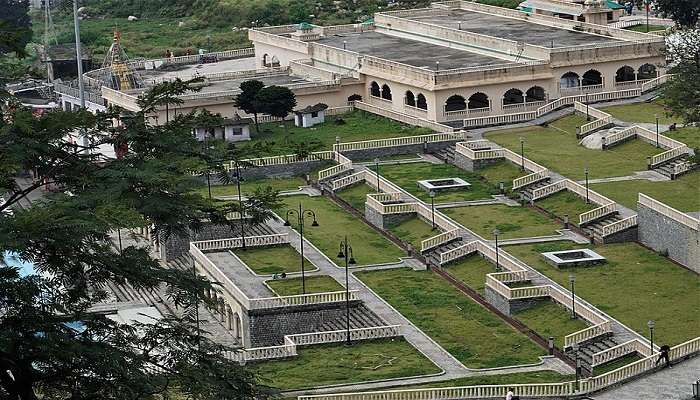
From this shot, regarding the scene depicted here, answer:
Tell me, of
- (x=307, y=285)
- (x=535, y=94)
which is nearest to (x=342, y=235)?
(x=307, y=285)

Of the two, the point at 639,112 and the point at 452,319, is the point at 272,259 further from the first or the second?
the point at 639,112

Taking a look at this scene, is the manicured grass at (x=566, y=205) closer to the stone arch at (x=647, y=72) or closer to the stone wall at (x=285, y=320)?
the stone wall at (x=285, y=320)

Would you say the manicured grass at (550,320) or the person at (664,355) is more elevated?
the person at (664,355)

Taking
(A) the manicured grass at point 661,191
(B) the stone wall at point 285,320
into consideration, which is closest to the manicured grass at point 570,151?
(A) the manicured grass at point 661,191

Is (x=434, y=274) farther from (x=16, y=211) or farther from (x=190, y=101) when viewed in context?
(x=16, y=211)

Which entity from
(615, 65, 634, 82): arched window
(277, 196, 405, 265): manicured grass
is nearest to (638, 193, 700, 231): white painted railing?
(277, 196, 405, 265): manicured grass

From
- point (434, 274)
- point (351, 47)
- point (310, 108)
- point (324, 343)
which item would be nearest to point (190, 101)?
point (310, 108)
